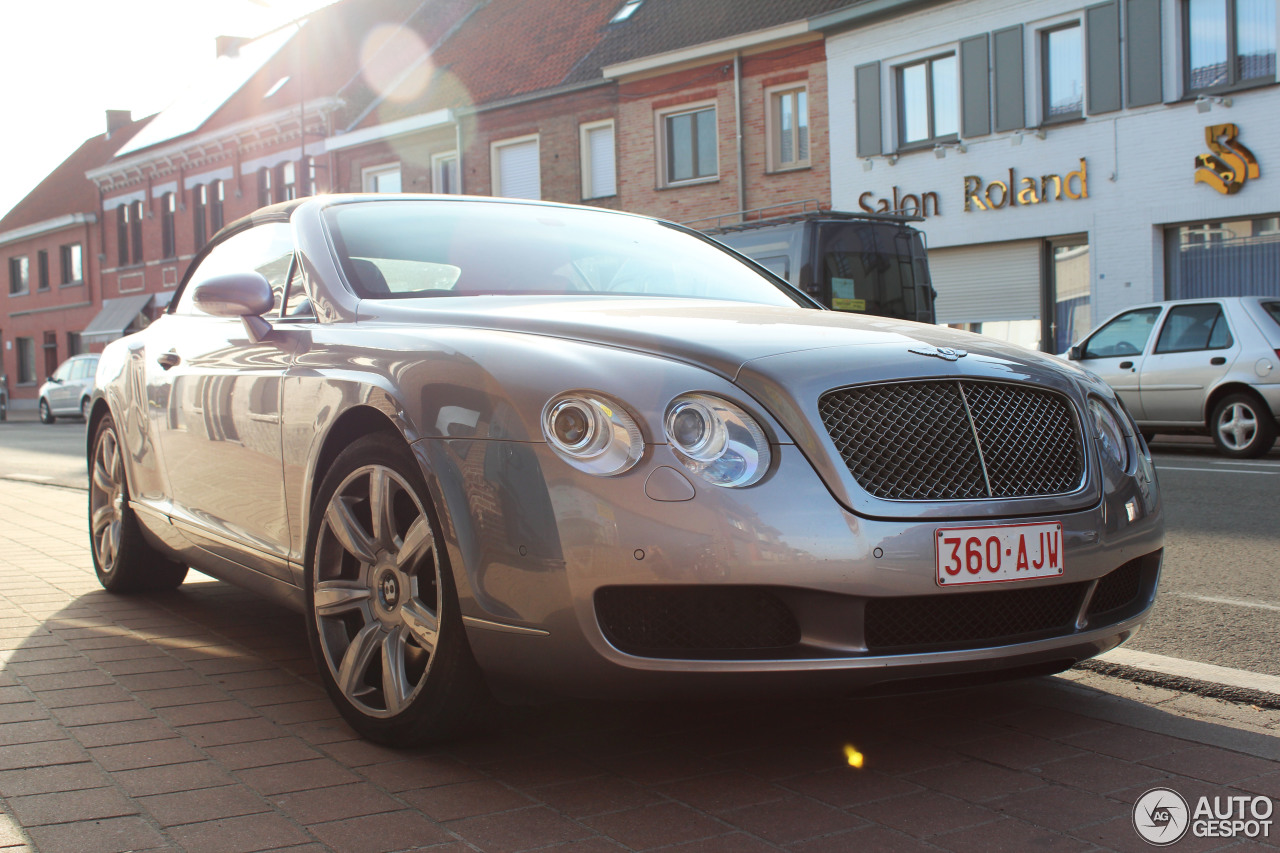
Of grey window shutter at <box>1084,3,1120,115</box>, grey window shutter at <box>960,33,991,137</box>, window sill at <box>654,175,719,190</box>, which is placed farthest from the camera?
window sill at <box>654,175,719,190</box>

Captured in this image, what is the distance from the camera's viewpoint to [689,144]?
25.2 meters

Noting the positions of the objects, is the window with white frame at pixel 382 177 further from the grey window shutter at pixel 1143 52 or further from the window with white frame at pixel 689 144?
the grey window shutter at pixel 1143 52

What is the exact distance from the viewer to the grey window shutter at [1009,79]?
20.0 m

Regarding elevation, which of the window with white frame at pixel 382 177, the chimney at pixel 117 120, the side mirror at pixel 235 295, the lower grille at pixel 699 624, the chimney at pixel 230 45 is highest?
the chimney at pixel 230 45

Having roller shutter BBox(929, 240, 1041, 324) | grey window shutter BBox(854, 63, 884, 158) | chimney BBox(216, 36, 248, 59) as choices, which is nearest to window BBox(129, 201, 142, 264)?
chimney BBox(216, 36, 248, 59)

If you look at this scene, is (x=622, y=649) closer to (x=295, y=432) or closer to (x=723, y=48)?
(x=295, y=432)

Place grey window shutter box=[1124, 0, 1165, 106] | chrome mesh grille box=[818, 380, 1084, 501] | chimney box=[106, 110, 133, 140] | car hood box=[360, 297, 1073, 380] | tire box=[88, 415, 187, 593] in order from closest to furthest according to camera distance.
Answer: chrome mesh grille box=[818, 380, 1084, 501], car hood box=[360, 297, 1073, 380], tire box=[88, 415, 187, 593], grey window shutter box=[1124, 0, 1165, 106], chimney box=[106, 110, 133, 140]

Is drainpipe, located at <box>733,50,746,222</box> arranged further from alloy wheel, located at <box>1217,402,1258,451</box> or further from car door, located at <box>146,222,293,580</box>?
car door, located at <box>146,222,293,580</box>

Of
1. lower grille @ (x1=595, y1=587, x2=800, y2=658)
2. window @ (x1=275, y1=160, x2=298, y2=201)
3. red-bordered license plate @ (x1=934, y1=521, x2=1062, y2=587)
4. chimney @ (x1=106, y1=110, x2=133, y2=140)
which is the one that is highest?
chimney @ (x1=106, y1=110, x2=133, y2=140)

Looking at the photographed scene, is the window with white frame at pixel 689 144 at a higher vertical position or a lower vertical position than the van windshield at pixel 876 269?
higher

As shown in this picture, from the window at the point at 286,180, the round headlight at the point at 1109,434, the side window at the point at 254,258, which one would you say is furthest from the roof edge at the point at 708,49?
the round headlight at the point at 1109,434

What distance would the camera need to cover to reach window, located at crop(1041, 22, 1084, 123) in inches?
770

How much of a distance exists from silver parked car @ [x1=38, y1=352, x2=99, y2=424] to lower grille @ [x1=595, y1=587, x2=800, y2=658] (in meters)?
33.1

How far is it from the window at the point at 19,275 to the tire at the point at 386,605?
5120cm
